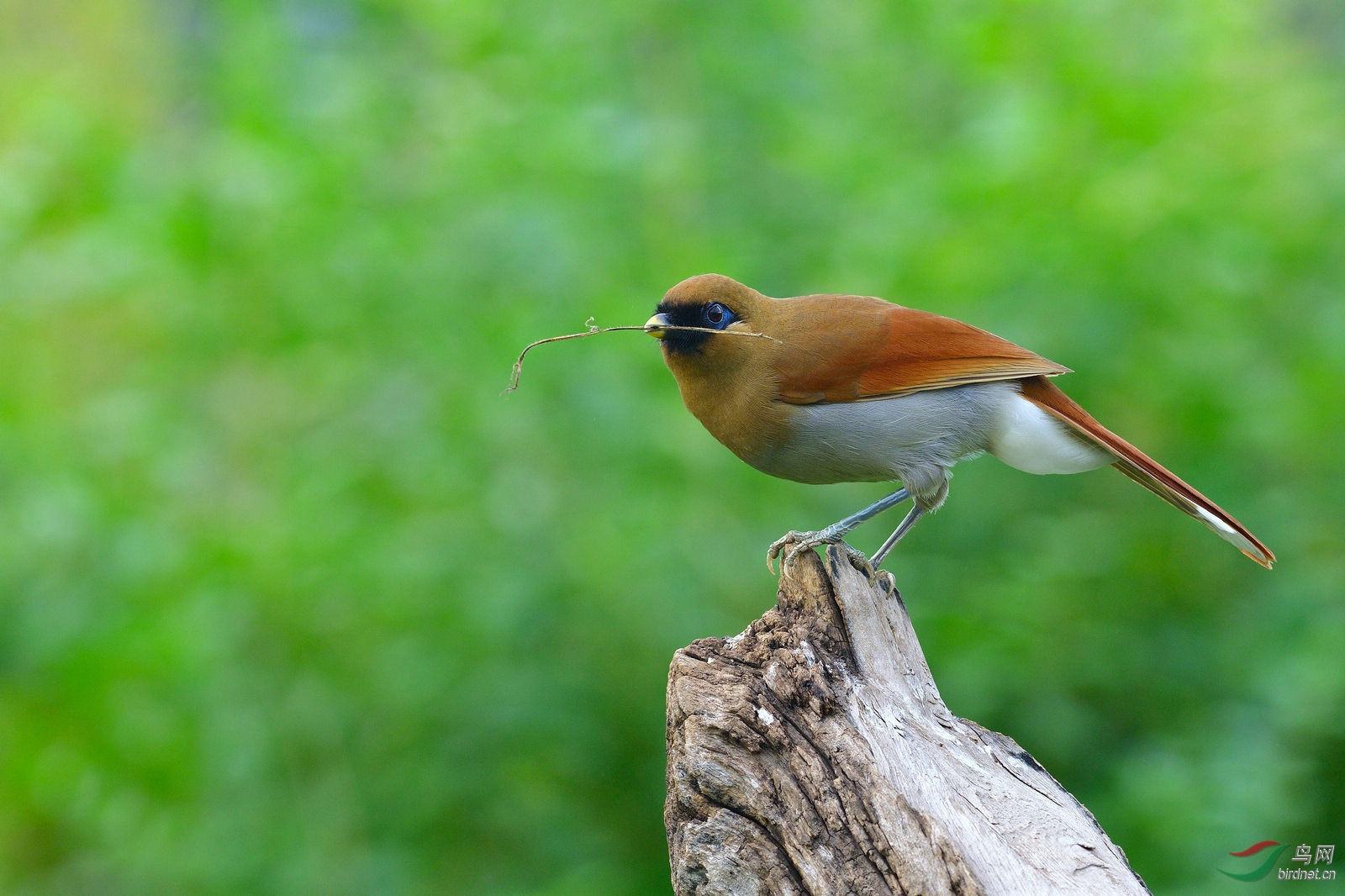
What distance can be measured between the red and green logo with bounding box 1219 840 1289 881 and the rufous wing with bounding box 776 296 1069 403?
1.65 meters

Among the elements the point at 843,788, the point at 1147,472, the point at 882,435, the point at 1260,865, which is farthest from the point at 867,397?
the point at 1260,865

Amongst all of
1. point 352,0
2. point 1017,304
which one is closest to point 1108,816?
point 1017,304

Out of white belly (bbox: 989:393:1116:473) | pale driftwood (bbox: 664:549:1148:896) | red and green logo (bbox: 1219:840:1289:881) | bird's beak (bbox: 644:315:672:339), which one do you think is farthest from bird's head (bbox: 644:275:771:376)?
red and green logo (bbox: 1219:840:1289:881)

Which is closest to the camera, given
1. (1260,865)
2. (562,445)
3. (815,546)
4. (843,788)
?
(843,788)

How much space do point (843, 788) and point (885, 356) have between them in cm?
162

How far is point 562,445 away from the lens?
4.53 m

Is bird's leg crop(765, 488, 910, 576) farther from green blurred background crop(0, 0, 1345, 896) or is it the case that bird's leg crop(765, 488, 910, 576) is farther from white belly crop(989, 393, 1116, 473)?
green blurred background crop(0, 0, 1345, 896)

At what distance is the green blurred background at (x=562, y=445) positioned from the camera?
418 cm

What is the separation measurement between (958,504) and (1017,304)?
0.87 meters

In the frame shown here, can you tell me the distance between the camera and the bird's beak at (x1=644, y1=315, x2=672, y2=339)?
3.62 meters

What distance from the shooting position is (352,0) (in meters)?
5.39

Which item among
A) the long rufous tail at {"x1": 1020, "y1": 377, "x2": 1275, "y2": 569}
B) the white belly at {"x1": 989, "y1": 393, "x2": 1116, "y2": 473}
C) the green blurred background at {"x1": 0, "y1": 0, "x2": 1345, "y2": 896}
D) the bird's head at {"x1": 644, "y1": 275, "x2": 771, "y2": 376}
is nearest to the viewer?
the long rufous tail at {"x1": 1020, "y1": 377, "x2": 1275, "y2": 569}

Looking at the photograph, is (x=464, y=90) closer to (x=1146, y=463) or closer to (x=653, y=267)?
(x=653, y=267)

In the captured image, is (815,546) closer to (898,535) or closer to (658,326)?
(898,535)
